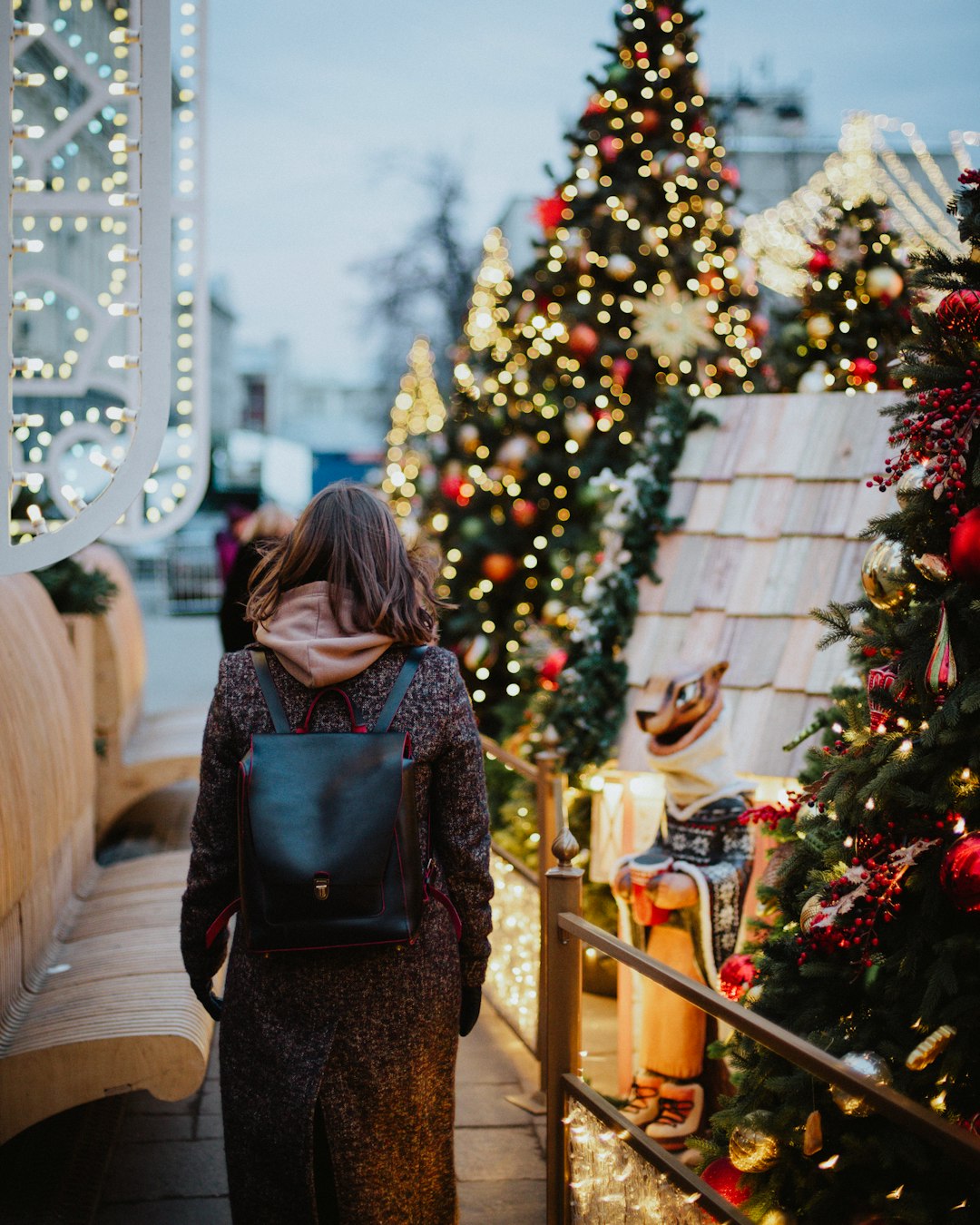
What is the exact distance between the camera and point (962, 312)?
7.85 feet

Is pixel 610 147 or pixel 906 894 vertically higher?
pixel 610 147

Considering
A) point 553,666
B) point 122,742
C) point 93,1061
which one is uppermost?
point 553,666

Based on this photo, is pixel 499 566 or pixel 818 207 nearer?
pixel 499 566

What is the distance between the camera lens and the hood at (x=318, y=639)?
2.16m

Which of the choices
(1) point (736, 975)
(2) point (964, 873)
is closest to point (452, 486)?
(1) point (736, 975)

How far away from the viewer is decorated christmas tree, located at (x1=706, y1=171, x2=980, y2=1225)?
2.18m

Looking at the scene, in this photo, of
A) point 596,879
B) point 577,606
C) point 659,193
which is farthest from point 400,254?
point 596,879

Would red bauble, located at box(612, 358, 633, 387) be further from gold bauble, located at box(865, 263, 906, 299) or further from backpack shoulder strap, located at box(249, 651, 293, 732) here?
backpack shoulder strap, located at box(249, 651, 293, 732)

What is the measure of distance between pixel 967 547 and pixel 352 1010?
150cm

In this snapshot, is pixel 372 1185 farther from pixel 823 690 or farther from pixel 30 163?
pixel 823 690

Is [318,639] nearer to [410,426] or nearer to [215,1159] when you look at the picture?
[215,1159]

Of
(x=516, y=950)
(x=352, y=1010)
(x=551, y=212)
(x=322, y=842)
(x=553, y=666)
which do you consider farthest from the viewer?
(x=551, y=212)

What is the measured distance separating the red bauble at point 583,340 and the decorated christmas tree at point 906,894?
474 centimetres

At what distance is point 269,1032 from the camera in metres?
2.18
